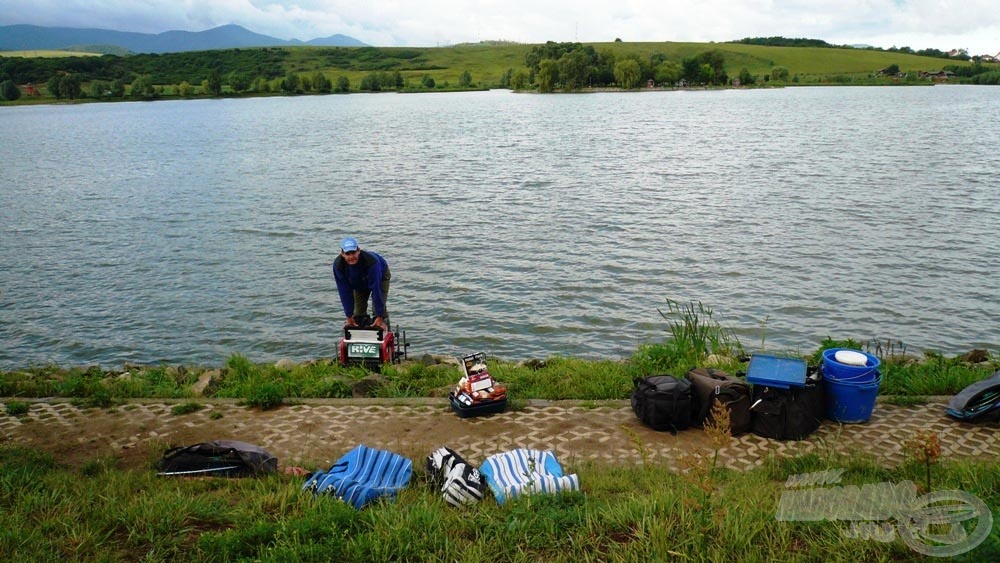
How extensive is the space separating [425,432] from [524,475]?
247 cm

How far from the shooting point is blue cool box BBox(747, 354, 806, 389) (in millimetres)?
8750

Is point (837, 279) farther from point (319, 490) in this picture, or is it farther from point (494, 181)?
point (494, 181)

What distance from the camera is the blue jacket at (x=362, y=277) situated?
493 inches

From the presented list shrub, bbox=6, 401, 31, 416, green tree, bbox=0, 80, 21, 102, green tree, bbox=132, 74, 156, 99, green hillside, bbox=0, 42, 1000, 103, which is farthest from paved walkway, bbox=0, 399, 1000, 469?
green tree, bbox=132, 74, 156, 99

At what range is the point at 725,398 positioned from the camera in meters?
8.83

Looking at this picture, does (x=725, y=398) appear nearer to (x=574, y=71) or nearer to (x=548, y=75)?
(x=548, y=75)

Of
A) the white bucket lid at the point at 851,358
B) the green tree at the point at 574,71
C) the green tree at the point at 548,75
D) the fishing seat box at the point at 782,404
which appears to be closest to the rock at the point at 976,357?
the white bucket lid at the point at 851,358

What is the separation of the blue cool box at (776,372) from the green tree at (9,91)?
17778 centimetres

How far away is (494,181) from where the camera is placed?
130ft

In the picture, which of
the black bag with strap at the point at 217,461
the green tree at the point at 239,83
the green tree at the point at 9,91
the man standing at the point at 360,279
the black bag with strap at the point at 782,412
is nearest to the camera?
the black bag with strap at the point at 217,461

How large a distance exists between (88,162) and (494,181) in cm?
3137

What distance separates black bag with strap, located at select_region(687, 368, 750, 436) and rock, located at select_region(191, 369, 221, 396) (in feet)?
24.6

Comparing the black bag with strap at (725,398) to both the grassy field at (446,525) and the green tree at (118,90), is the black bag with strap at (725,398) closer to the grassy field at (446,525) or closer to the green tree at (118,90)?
the grassy field at (446,525)

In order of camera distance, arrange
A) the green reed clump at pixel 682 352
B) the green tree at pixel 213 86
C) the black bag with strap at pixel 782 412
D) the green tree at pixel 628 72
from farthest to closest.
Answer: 1. the green tree at pixel 213 86
2. the green tree at pixel 628 72
3. the green reed clump at pixel 682 352
4. the black bag with strap at pixel 782 412
